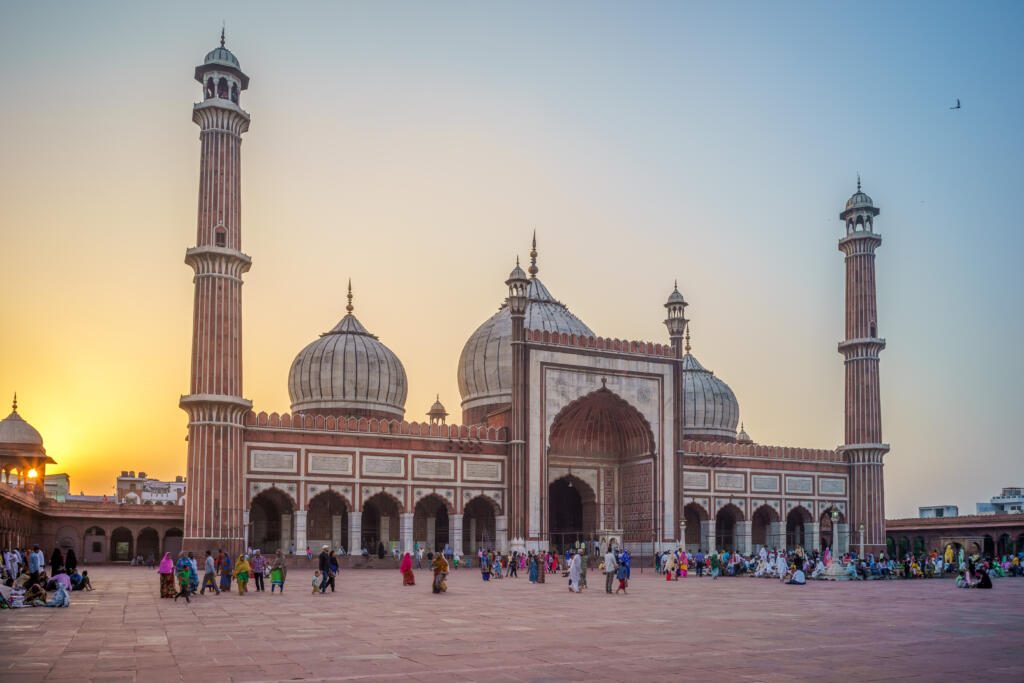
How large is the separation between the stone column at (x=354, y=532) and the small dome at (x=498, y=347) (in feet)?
30.6

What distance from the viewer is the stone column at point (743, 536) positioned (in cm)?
4250

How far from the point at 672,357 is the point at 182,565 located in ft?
84.4

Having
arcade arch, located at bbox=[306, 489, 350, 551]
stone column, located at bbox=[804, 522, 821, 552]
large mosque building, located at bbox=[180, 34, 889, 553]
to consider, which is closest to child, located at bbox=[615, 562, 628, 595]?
large mosque building, located at bbox=[180, 34, 889, 553]

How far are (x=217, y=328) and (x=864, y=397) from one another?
86.9 ft

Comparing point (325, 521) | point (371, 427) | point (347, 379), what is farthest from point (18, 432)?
point (371, 427)

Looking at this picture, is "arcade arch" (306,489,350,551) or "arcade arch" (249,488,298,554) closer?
"arcade arch" (249,488,298,554)

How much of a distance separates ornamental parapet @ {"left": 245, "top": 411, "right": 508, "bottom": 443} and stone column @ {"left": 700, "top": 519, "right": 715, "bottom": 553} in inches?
377

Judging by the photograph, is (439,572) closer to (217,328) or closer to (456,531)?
(217,328)

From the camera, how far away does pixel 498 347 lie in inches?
1720

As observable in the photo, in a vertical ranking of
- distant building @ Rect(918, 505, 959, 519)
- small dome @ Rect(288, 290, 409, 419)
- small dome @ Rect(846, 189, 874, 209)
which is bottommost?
distant building @ Rect(918, 505, 959, 519)

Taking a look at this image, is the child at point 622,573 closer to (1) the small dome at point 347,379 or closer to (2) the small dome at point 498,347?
(2) the small dome at point 498,347

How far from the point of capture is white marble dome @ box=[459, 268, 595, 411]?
43.4m

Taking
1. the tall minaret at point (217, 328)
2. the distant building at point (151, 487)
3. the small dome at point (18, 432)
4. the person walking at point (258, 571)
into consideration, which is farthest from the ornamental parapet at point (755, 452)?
the distant building at point (151, 487)

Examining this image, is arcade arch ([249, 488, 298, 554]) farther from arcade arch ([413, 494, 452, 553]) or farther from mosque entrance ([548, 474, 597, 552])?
mosque entrance ([548, 474, 597, 552])
